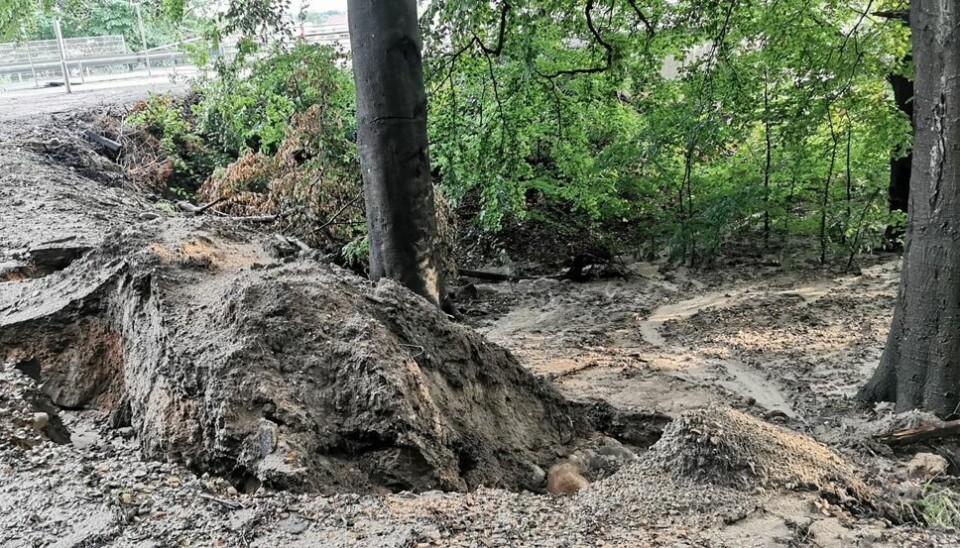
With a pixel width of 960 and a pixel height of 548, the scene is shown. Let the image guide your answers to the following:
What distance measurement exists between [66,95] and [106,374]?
51.2ft

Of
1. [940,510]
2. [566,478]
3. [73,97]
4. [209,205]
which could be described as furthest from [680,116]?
[73,97]

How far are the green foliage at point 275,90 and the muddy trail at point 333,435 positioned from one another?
3.75 meters

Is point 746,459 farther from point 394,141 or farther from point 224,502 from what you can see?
point 394,141

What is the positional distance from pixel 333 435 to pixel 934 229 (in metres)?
4.02

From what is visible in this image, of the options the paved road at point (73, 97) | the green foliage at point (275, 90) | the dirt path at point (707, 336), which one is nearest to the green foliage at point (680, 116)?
the dirt path at point (707, 336)

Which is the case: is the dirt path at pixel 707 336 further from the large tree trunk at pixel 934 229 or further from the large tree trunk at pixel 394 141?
the large tree trunk at pixel 394 141

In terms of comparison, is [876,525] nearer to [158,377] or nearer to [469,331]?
[469,331]

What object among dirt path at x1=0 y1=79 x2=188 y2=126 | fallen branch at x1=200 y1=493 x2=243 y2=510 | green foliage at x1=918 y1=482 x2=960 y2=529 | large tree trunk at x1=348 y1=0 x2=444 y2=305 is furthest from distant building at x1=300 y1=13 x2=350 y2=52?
green foliage at x1=918 y1=482 x2=960 y2=529

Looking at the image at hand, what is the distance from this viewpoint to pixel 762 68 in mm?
9109

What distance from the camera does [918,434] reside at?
12.6 ft

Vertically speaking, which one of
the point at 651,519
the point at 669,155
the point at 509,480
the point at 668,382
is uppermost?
the point at 669,155

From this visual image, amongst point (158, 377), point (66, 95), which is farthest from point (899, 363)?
point (66, 95)

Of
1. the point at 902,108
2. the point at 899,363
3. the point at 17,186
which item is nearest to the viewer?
the point at 899,363

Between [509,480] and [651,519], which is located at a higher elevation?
[651,519]
